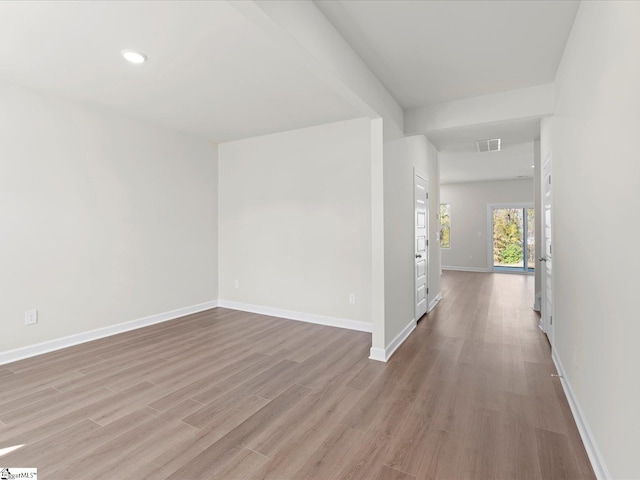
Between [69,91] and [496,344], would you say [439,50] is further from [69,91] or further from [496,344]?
[69,91]

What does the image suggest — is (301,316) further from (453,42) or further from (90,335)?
(453,42)

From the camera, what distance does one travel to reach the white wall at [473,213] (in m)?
9.85

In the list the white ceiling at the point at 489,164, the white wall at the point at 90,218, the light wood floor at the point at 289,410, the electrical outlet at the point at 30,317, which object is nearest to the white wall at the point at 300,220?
the white wall at the point at 90,218

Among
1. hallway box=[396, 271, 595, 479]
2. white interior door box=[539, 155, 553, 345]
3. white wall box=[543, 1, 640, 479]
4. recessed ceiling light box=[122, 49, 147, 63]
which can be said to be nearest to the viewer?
white wall box=[543, 1, 640, 479]

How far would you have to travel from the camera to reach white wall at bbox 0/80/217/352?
3.32 meters

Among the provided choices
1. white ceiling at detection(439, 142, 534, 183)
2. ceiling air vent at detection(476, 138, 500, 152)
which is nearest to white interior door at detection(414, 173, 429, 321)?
ceiling air vent at detection(476, 138, 500, 152)

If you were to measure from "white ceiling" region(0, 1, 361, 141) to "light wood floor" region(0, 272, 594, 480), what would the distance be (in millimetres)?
2800

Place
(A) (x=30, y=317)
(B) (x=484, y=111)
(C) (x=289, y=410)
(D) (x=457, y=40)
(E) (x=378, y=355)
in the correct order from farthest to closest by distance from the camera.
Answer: (B) (x=484, y=111) < (A) (x=30, y=317) < (E) (x=378, y=355) < (D) (x=457, y=40) < (C) (x=289, y=410)

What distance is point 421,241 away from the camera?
4832mm

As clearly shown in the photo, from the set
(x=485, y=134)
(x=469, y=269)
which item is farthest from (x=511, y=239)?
(x=485, y=134)

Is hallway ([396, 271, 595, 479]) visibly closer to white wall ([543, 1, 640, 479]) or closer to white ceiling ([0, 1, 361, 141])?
white wall ([543, 1, 640, 479])

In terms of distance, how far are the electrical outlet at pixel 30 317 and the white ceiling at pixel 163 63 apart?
7.68 feet

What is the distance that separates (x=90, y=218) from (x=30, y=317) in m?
1.21

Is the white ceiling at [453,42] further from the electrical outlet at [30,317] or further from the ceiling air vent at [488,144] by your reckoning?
the electrical outlet at [30,317]
